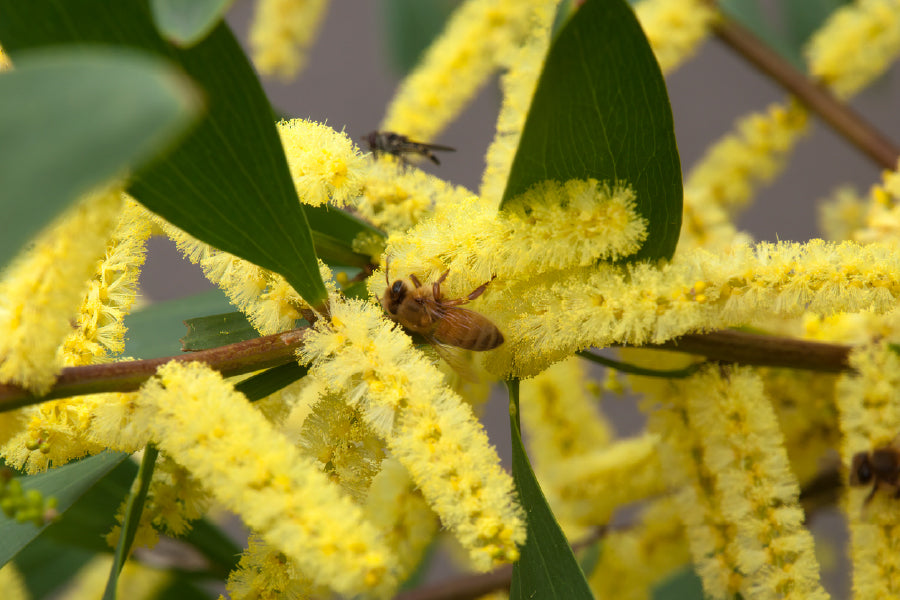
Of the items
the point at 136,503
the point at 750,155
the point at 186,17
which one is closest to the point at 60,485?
the point at 136,503

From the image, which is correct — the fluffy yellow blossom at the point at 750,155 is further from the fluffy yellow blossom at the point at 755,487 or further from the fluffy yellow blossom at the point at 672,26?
the fluffy yellow blossom at the point at 755,487

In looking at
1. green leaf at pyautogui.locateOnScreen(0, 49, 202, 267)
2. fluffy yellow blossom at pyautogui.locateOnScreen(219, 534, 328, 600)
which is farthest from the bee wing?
green leaf at pyautogui.locateOnScreen(0, 49, 202, 267)

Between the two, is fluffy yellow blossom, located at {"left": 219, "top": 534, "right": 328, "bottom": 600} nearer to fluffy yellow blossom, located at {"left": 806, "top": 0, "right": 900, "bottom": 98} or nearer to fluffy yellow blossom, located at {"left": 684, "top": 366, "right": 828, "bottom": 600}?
fluffy yellow blossom, located at {"left": 684, "top": 366, "right": 828, "bottom": 600}

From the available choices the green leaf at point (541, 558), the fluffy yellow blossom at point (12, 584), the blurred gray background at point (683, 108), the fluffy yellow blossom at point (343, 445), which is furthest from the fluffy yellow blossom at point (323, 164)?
the blurred gray background at point (683, 108)

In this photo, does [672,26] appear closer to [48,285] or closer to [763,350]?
[763,350]

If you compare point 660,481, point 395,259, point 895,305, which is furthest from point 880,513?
point 395,259
